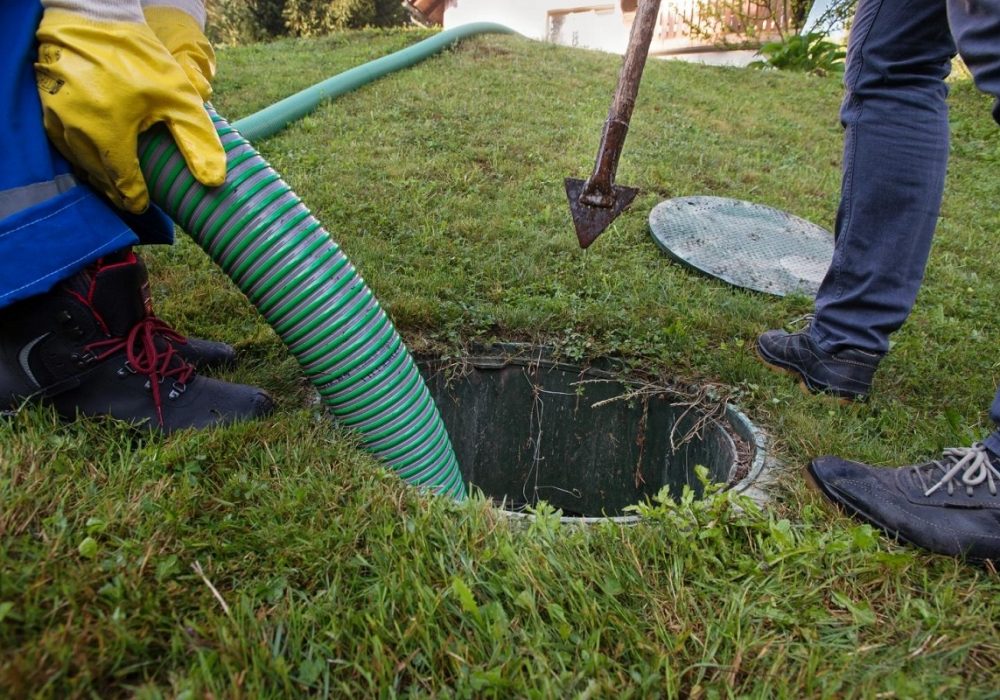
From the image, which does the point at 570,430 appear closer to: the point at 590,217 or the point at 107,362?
the point at 590,217

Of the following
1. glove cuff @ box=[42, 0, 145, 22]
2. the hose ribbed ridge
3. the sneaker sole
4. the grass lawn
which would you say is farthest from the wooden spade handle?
glove cuff @ box=[42, 0, 145, 22]

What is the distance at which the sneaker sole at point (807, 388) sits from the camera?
2.02 m

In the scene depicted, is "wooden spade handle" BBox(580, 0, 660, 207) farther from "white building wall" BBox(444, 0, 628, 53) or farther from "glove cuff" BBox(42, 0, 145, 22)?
"white building wall" BBox(444, 0, 628, 53)

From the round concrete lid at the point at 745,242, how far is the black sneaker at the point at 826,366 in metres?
0.66

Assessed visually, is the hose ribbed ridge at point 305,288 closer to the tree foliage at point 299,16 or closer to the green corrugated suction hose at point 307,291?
the green corrugated suction hose at point 307,291

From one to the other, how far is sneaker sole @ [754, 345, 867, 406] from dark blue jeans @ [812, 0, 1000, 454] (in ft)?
0.49

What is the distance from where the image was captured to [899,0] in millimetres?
1788

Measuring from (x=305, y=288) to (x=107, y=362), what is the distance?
0.48 m

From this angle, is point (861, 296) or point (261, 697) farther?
A: point (861, 296)

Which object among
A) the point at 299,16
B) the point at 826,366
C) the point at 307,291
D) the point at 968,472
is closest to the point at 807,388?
the point at 826,366

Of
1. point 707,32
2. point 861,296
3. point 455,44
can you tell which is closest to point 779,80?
point 455,44

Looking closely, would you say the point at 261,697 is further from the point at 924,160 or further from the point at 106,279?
the point at 924,160

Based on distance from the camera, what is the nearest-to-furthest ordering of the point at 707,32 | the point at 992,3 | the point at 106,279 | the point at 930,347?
the point at 992,3
the point at 106,279
the point at 930,347
the point at 707,32

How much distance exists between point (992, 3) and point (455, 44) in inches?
247
